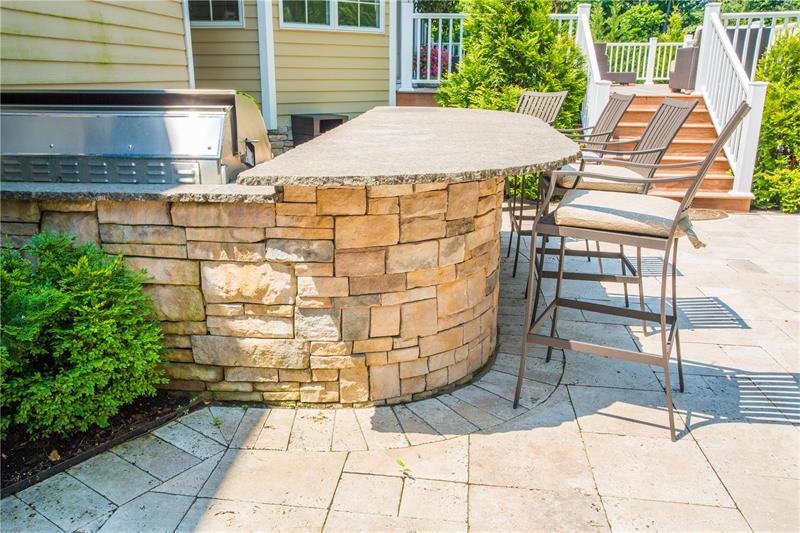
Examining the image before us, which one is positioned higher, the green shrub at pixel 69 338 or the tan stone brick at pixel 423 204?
the tan stone brick at pixel 423 204

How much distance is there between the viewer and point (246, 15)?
25.7ft

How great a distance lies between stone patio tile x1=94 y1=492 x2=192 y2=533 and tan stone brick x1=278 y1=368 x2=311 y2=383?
0.70m

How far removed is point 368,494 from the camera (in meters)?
2.21

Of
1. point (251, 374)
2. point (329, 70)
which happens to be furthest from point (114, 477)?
point (329, 70)

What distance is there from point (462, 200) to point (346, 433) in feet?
3.73

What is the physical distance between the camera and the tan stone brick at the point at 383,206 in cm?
252

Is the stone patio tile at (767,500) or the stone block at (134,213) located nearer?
the stone patio tile at (767,500)

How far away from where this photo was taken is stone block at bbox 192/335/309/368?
269cm

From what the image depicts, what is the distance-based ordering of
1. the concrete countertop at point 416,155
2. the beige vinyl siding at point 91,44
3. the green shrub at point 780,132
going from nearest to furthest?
the concrete countertop at point 416,155, the beige vinyl siding at point 91,44, the green shrub at point 780,132

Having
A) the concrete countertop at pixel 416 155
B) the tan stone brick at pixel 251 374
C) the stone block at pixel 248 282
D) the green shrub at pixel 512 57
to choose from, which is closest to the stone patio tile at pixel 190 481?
the tan stone brick at pixel 251 374

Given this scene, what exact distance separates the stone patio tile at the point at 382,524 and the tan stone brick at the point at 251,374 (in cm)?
81

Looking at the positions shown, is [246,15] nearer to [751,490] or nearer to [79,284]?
[79,284]

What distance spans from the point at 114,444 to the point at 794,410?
9.95ft

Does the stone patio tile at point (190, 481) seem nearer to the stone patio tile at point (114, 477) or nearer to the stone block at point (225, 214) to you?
the stone patio tile at point (114, 477)
